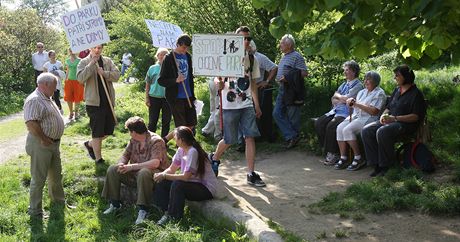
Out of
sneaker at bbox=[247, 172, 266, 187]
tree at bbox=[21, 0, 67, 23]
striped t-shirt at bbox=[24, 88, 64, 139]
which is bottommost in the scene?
sneaker at bbox=[247, 172, 266, 187]

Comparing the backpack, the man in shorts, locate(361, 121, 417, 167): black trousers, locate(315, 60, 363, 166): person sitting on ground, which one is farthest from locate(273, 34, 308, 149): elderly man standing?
the backpack

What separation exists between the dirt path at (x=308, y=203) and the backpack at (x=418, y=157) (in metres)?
0.57

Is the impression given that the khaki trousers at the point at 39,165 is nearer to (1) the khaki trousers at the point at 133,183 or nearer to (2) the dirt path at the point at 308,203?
(1) the khaki trousers at the point at 133,183

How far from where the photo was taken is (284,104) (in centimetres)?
914

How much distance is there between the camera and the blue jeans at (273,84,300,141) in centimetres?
915

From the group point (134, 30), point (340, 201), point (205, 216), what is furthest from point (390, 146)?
point (134, 30)

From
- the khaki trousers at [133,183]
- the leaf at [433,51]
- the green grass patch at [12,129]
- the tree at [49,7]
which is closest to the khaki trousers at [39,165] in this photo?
the khaki trousers at [133,183]

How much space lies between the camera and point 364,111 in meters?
7.77

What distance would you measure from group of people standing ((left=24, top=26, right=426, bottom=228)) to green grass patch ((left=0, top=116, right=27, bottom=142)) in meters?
4.03

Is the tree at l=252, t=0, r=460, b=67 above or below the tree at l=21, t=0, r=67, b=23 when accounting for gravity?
below

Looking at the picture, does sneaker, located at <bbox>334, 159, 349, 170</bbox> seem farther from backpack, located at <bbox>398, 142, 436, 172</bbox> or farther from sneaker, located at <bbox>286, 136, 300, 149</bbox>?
sneaker, located at <bbox>286, 136, 300, 149</bbox>

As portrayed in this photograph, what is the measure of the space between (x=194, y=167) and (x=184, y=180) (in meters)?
0.18

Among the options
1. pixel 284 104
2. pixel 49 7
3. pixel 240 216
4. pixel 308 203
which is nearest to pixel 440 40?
pixel 240 216

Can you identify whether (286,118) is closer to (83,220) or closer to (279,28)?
(83,220)
